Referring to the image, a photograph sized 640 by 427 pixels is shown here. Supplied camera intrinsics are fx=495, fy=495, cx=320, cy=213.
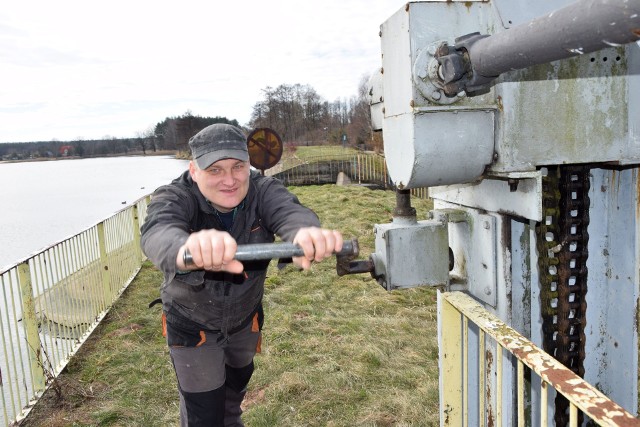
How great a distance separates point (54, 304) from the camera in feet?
15.8

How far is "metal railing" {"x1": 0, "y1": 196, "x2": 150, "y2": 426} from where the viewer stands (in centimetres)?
387

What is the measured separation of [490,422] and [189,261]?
4.99ft

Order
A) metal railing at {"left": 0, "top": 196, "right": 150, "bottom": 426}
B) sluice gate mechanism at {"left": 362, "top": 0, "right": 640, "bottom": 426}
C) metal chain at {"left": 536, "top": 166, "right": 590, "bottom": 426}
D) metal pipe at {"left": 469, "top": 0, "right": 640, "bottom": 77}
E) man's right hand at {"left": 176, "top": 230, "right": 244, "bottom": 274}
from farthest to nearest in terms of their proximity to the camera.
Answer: metal railing at {"left": 0, "top": 196, "right": 150, "bottom": 426}
metal chain at {"left": 536, "top": 166, "right": 590, "bottom": 426}
sluice gate mechanism at {"left": 362, "top": 0, "right": 640, "bottom": 426}
man's right hand at {"left": 176, "top": 230, "right": 244, "bottom": 274}
metal pipe at {"left": 469, "top": 0, "right": 640, "bottom": 77}

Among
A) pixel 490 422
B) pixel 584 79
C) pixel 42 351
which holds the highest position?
pixel 584 79

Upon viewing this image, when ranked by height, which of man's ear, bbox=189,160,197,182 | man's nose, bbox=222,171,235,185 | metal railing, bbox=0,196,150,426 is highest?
man's ear, bbox=189,160,197,182

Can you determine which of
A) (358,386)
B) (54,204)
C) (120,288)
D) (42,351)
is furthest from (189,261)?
(54,204)

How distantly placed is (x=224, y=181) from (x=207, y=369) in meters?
0.89

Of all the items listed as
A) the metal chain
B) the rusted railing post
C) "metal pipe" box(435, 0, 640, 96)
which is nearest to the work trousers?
the metal chain

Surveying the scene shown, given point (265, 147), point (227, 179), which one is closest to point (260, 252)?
point (227, 179)

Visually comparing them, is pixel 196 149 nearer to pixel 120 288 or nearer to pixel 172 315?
pixel 172 315

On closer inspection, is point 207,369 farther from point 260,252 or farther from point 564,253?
point 564,253

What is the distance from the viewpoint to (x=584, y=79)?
1.80 metres

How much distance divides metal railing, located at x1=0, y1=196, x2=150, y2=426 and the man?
1.92 meters

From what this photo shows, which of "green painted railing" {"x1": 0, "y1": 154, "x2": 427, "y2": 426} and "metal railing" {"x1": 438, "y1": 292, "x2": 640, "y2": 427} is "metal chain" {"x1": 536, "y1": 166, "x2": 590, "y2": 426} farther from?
"green painted railing" {"x1": 0, "y1": 154, "x2": 427, "y2": 426}
